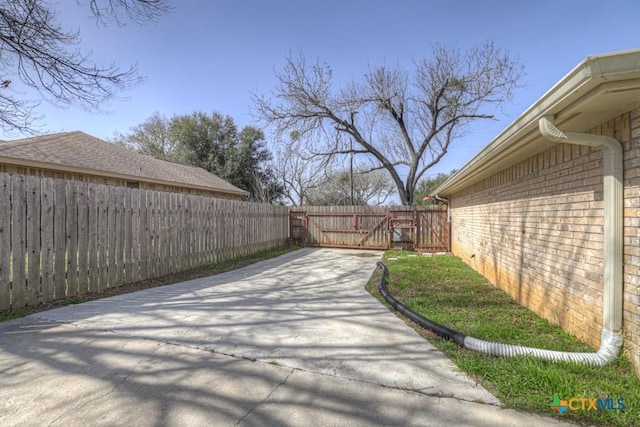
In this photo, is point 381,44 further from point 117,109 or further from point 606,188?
point 606,188

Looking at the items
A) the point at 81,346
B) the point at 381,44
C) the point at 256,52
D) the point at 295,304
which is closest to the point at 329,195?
the point at 381,44

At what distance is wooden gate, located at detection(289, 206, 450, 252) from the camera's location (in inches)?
462

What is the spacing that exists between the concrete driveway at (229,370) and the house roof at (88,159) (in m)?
6.86

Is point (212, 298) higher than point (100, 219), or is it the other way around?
point (100, 219)

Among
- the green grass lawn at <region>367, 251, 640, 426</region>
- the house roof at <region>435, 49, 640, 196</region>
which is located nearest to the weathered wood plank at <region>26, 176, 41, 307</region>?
the green grass lawn at <region>367, 251, 640, 426</region>


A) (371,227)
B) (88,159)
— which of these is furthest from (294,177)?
(88,159)

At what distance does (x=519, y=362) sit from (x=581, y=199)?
1.71 metres

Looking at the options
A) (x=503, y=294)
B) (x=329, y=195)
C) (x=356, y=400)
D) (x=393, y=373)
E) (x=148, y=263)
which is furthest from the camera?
(x=329, y=195)

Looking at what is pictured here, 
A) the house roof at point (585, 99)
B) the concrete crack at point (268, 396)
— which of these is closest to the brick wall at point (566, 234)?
the house roof at point (585, 99)

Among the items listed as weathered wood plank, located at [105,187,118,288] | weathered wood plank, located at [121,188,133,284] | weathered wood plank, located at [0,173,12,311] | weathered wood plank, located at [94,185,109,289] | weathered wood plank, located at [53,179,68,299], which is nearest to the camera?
weathered wood plank, located at [0,173,12,311]

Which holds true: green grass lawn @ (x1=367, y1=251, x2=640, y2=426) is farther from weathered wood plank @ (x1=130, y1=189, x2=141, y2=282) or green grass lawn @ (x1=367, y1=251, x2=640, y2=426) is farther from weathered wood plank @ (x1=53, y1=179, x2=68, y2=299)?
weathered wood plank @ (x1=53, y1=179, x2=68, y2=299)

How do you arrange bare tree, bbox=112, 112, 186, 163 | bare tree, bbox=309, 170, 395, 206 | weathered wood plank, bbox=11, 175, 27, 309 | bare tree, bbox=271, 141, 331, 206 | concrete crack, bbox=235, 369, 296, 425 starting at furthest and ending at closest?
1. bare tree, bbox=112, 112, 186, 163
2. bare tree, bbox=309, 170, 395, 206
3. bare tree, bbox=271, 141, 331, 206
4. weathered wood plank, bbox=11, 175, 27, 309
5. concrete crack, bbox=235, 369, 296, 425

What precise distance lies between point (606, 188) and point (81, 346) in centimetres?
475

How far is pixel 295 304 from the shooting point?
4.36 m
